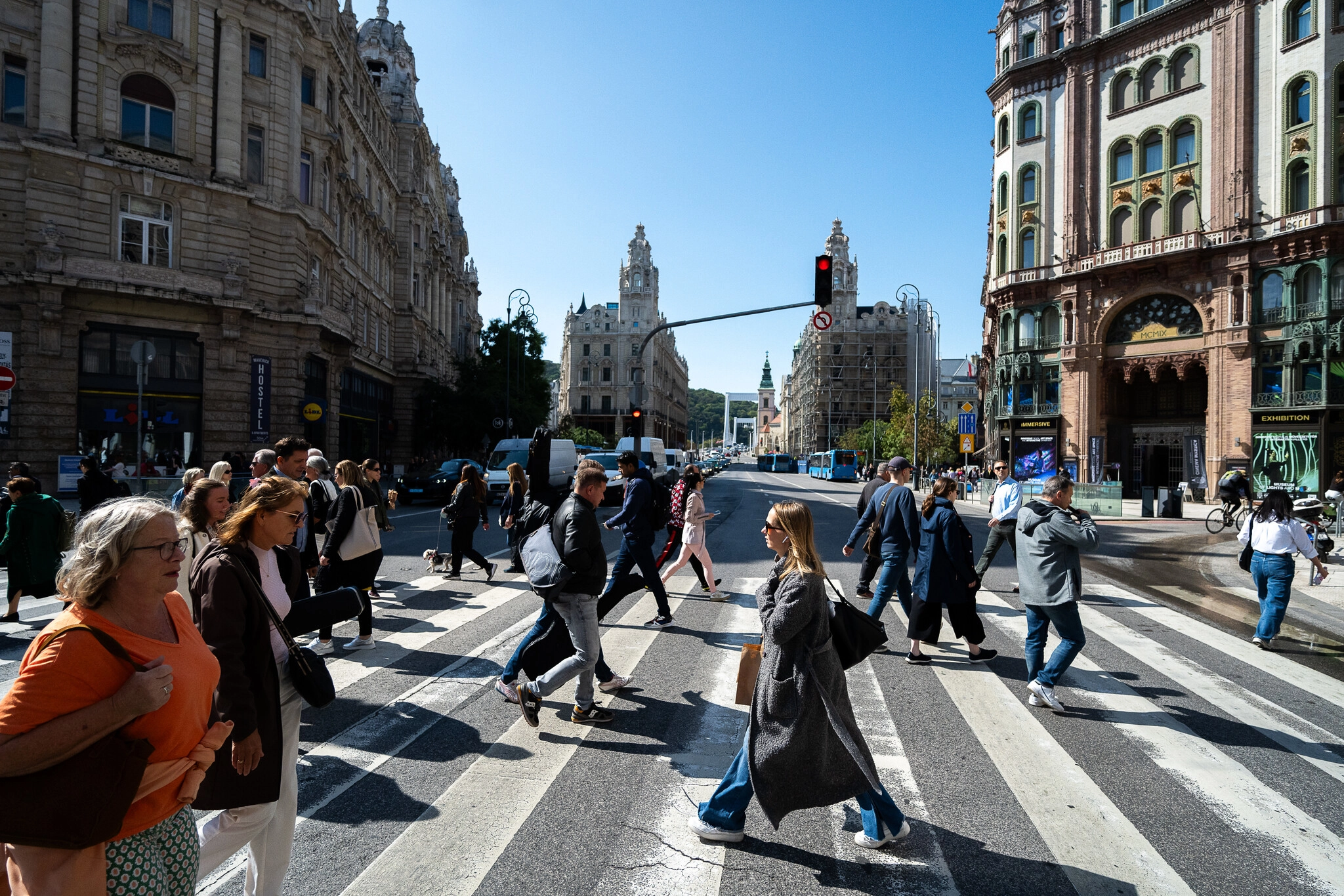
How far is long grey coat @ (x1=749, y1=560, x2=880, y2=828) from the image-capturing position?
347cm

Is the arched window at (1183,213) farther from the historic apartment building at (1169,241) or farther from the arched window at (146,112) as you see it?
the arched window at (146,112)

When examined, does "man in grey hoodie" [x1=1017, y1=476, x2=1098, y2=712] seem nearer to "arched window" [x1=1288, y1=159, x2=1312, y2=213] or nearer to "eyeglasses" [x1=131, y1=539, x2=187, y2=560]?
"eyeglasses" [x1=131, y1=539, x2=187, y2=560]

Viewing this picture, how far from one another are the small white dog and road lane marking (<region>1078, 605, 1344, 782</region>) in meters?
8.60

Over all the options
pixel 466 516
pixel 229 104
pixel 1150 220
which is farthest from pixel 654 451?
pixel 466 516

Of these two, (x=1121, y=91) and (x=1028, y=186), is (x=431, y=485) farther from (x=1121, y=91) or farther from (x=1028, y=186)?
(x=1121, y=91)

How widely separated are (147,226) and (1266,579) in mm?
29955

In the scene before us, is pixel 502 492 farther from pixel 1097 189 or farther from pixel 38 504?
pixel 1097 189

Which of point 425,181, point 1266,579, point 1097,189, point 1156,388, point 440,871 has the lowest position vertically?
point 440,871

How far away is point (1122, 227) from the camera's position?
121 ft

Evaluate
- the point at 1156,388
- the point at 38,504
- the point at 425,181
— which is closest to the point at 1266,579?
the point at 38,504

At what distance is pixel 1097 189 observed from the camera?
37.5 m

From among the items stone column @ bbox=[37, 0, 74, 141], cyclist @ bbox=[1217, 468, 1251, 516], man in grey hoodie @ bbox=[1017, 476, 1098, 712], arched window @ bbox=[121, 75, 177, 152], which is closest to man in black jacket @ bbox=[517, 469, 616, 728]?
man in grey hoodie @ bbox=[1017, 476, 1098, 712]

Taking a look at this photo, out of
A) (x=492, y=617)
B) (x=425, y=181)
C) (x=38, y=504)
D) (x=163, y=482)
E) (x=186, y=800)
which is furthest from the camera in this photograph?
(x=425, y=181)

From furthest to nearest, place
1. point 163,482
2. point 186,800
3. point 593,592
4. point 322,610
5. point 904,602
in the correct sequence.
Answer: point 163,482 < point 904,602 < point 593,592 < point 322,610 < point 186,800
